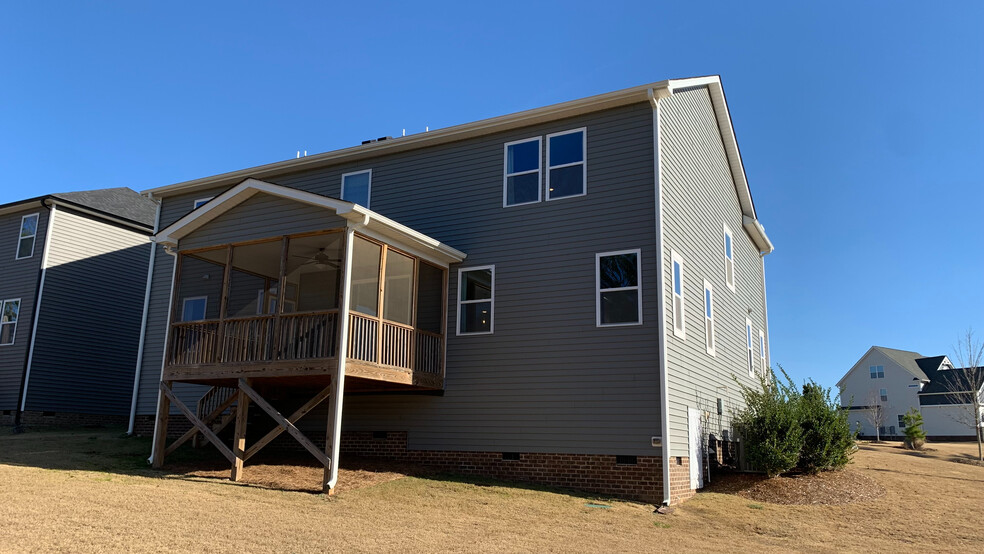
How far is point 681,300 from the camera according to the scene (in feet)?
46.6

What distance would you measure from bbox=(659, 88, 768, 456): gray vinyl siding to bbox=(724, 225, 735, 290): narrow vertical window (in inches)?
10.7

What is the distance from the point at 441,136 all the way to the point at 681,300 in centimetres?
606

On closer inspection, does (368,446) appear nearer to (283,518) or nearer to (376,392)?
(376,392)

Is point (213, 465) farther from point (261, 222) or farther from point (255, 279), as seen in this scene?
point (255, 279)

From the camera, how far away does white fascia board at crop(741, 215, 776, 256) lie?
→ 22.2 metres

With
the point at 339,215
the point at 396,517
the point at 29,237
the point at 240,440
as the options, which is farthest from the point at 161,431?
the point at 29,237

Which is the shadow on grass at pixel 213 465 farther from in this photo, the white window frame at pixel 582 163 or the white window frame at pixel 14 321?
the white window frame at pixel 14 321

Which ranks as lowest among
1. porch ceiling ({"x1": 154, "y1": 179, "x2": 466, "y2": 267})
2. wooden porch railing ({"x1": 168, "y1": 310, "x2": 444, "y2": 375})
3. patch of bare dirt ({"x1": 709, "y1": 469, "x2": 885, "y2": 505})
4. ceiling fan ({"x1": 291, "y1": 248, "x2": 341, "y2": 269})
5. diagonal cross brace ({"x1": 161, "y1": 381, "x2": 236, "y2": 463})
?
patch of bare dirt ({"x1": 709, "y1": 469, "x2": 885, "y2": 505})

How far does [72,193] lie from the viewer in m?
23.1

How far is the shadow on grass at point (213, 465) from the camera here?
12.4 metres

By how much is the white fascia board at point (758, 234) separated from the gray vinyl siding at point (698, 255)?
843 mm

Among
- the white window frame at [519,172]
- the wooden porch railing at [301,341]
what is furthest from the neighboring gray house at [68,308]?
the white window frame at [519,172]

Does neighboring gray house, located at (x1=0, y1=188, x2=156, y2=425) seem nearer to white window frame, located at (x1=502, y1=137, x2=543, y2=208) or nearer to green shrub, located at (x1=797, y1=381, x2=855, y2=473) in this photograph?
white window frame, located at (x1=502, y1=137, x2=543, y2=208)

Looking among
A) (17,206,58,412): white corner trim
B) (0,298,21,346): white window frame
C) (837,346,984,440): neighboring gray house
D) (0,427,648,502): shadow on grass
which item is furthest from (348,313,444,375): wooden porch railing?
(837,346,984,440): neighboring gray house
